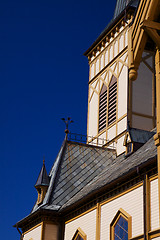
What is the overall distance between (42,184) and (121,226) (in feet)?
27.3

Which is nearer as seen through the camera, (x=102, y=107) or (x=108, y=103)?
(x=108, y=103)

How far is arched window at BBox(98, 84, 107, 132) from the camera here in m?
33.6

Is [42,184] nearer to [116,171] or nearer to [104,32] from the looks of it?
[116,171]

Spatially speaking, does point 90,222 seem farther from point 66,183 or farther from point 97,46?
point 97,46

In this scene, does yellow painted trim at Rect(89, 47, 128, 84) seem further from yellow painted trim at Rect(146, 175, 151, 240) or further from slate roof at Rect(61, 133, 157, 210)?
yellow painted trim at Rect(146, 175, 151, 240)

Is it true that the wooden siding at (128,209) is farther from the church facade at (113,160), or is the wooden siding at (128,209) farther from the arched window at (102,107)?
the arched window at (102,107)

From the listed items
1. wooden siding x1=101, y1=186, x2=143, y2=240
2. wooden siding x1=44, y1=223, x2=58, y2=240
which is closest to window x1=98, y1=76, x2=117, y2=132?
wooden siding x1=44, y1=223, x2=58, y2=240

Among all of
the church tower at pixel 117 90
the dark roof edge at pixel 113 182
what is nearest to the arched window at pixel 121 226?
the dark roof edge at pixel 113 182

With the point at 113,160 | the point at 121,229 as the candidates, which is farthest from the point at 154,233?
the point at 113,160

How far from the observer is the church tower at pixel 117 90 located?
101 ft

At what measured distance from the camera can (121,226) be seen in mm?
20531

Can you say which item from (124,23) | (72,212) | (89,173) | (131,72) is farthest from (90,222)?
(124,23)

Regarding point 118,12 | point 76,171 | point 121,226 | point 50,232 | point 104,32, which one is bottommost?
point 121,226

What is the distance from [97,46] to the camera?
37.1 m
